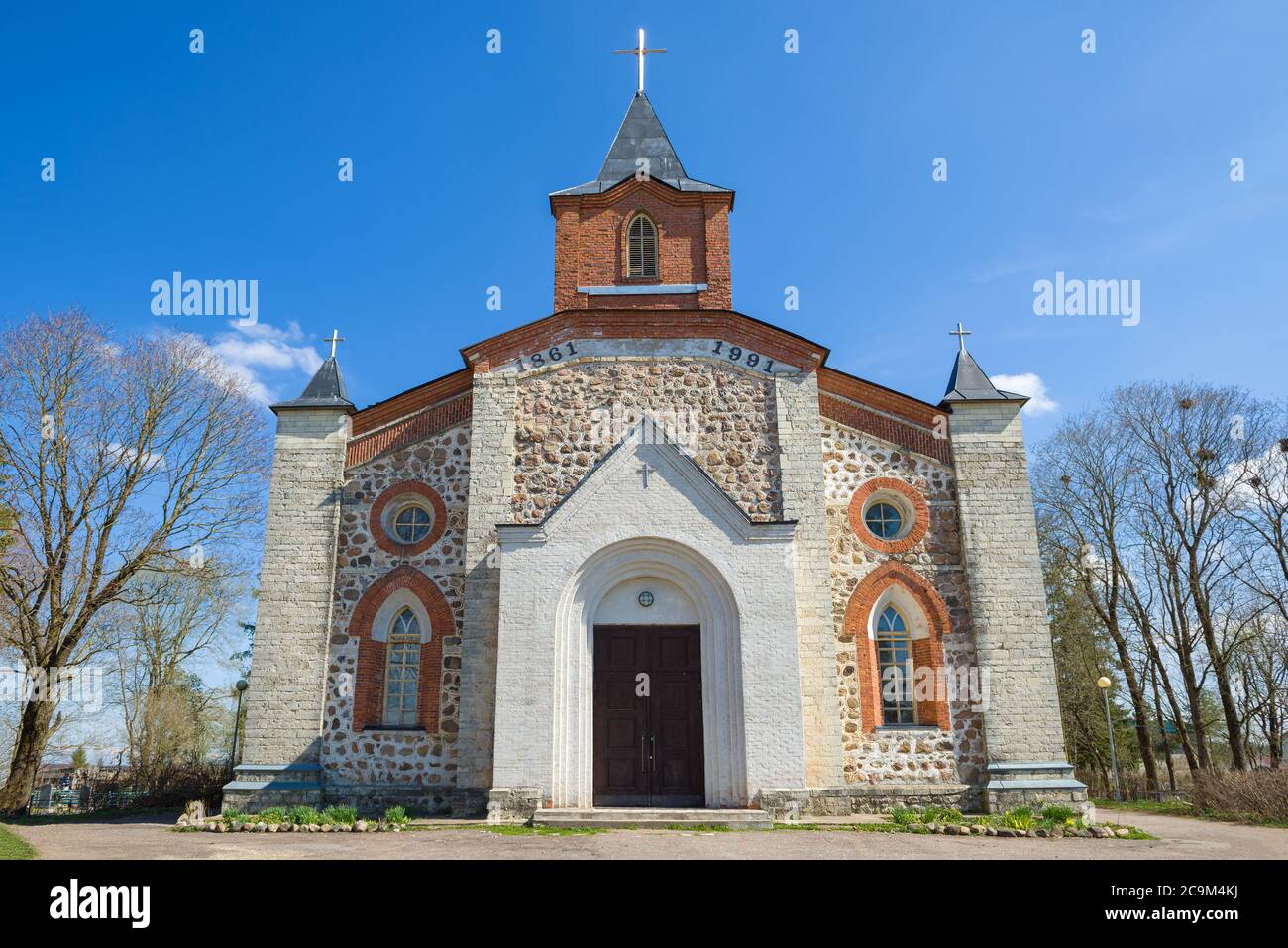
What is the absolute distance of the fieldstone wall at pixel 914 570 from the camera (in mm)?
17219

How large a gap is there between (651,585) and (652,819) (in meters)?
4.64

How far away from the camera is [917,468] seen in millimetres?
19125

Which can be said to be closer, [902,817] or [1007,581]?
[902,817]

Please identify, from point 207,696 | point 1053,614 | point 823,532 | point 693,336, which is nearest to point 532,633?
point 823,532

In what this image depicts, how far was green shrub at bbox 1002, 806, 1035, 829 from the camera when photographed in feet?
48.4

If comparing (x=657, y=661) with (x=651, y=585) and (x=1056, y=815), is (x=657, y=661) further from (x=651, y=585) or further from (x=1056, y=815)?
(x=1056, y=815)

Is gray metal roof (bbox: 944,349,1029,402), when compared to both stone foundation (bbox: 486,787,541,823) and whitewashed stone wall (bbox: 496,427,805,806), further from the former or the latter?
stone foundation (bbox: 486,787,541,823)

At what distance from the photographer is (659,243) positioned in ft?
69.2

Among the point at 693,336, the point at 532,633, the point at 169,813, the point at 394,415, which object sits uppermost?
the point at 693,336

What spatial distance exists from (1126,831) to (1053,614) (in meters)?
22.1

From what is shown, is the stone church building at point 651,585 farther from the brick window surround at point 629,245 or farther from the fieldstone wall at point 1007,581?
the brick window surround at point 629,245

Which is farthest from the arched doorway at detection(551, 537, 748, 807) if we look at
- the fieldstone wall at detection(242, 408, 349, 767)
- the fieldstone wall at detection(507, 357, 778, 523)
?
the fieldstone wall at detection(242, 408, 349, 767)

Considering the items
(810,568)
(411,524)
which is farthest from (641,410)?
(411,524)
